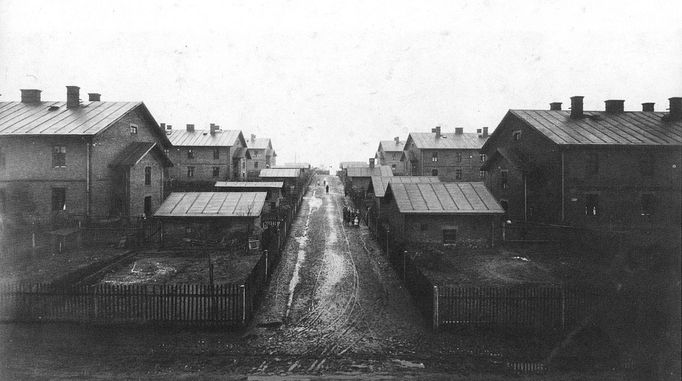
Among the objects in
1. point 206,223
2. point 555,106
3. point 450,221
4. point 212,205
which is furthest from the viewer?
point 555,106

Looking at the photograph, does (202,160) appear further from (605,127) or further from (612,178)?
(612,178)

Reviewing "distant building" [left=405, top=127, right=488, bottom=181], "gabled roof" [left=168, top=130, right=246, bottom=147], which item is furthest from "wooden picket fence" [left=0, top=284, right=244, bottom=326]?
"distant building" [left=405, top=127, right=488, bottom=181]

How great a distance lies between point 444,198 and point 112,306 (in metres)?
17.7

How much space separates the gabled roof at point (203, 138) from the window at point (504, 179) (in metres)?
35.2

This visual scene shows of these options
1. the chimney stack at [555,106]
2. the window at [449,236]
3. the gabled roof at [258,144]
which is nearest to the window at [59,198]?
the window at [449,236]

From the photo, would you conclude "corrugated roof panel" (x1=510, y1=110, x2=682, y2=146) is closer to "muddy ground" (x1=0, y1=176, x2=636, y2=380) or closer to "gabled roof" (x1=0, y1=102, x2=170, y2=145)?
"muddy ground" (x1=0, y1=176, x2=636, y2=380)

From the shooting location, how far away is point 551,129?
27.8 meters

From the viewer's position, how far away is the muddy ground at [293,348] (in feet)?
30.7

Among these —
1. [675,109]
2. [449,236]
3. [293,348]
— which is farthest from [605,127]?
[293,348]

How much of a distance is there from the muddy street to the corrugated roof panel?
585 inches

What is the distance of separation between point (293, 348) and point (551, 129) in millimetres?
24355

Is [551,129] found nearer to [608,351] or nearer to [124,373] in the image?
[608,351]

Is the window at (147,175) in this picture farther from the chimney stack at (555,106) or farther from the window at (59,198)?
the chimney stack at (555,106)

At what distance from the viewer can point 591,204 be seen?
26.2 metres
